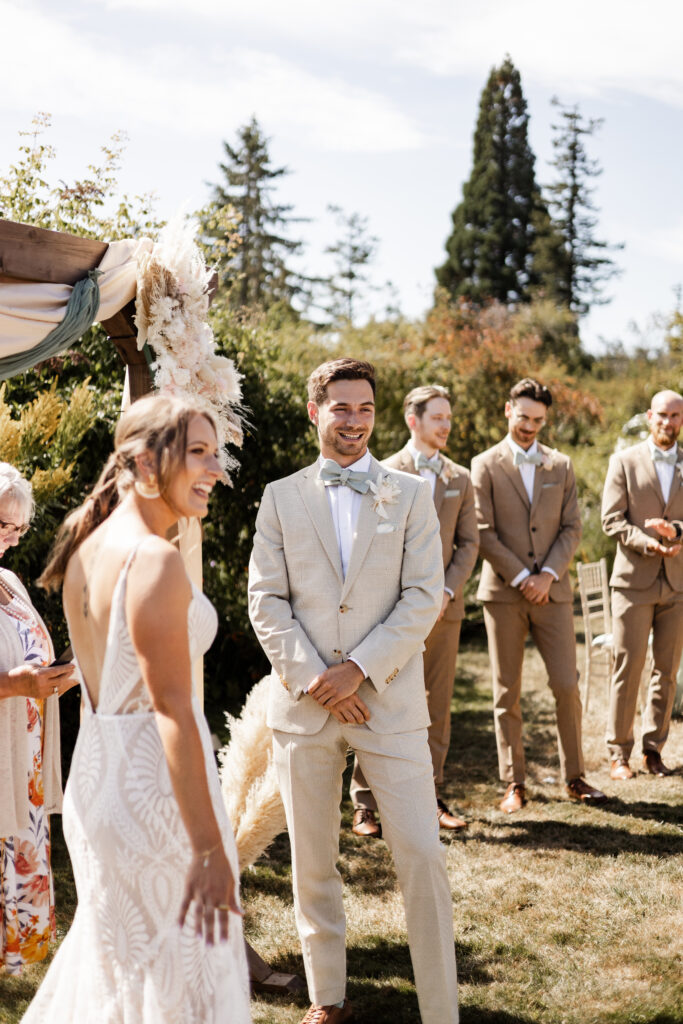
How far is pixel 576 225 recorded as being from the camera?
44250 mm

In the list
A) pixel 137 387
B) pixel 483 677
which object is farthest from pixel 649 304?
pixel 137 387

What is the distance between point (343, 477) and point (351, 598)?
46 centimetres

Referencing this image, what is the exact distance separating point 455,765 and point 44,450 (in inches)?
144

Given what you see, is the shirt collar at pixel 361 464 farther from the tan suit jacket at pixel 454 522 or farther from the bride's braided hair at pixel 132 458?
the tan suit jacket at pixel 454 522

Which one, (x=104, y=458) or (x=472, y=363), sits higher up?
(x=472, y=363)

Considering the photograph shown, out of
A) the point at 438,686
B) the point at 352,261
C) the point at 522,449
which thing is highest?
the point at 352,261

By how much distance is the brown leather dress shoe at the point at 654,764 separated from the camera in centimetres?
675

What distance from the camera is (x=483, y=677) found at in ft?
33.8

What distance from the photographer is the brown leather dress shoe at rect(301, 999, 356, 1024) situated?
11.8 feet

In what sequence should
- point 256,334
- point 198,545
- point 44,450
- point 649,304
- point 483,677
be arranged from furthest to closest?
point 649,304, point 483,677, point 256,334, point 44,450, point 198,545

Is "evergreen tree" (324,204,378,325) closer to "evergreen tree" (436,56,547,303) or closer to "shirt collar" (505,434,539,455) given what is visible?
"evergreen tree" (436,56,547,303)

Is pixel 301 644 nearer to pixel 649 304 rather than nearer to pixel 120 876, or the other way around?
pixel 120 876

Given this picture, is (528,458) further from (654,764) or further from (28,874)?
(28,874)

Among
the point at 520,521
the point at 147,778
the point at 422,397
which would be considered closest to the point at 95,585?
the point at 147,778
